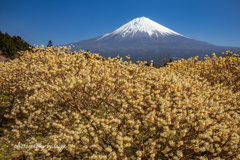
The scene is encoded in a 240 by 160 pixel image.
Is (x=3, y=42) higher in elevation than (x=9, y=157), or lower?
higher

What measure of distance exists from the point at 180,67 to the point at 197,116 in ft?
21.9

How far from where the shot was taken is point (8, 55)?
20969 millimetres

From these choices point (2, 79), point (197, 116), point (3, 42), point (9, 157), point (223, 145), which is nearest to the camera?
point (223, 145)

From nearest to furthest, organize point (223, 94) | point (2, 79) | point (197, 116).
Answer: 1. point (197, 116)
2. point (223, 94)
3. point (2, 79)

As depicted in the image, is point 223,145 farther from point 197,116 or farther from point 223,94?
point 223,94

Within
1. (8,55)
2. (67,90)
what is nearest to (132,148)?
(67,90)

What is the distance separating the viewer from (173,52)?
640ft

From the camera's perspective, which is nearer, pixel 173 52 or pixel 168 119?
pixel 168 119

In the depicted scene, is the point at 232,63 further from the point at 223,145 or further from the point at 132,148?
the point at 132,148

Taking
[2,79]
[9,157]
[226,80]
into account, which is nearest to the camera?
[9,157]

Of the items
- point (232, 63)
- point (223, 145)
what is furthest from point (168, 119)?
point (232, 63)

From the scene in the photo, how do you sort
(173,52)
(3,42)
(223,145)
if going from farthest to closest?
1. (173,52)
2. (3,42)
3. (223,145)

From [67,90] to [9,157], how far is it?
8.52 feet

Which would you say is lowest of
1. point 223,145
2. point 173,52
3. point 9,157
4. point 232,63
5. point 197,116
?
point 9,157
